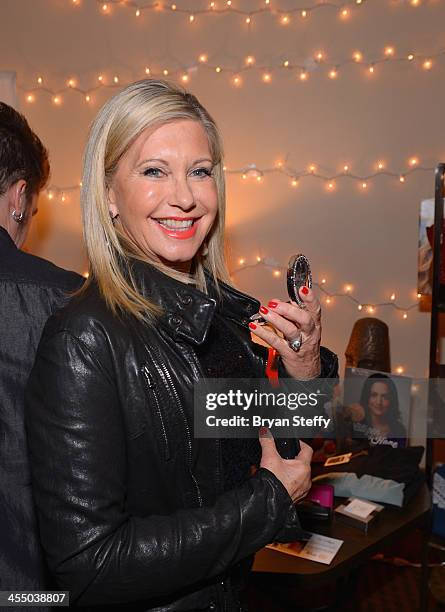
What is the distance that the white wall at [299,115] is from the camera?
3055mm

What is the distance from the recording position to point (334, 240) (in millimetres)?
3221

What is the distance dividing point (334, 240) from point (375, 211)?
24cm

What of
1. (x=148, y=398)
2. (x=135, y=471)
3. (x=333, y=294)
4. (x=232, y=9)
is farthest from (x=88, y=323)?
(x=232, y=9)

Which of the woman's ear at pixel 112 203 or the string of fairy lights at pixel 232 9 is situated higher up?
the string of fairy lights at pixel 232 9

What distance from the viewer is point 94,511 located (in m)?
1.00

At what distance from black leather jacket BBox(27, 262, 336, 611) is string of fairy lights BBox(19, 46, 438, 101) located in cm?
222

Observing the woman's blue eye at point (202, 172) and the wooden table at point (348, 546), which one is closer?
the woman's blue eye at point (202, 172)

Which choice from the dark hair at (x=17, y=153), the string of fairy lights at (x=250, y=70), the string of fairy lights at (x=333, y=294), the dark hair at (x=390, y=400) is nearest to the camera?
the dark hair at (x=17, y=153)

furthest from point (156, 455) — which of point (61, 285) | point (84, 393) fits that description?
point (61, 285)

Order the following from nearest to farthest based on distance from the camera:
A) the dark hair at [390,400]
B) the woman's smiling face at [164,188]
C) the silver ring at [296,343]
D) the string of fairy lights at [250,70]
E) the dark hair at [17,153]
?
the woman's smiling face at [164,188] → the silver ring at [296,343] → the dark hair at [17,153] → the dark hair at [390,400] → the string of fairy lights at [250,70]

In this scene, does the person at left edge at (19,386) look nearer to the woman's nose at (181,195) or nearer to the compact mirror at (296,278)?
the woman's nose at (181,195)

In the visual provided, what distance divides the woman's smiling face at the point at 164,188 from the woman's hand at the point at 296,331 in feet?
0.70

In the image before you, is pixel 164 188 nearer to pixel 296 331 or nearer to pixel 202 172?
pixel 202 172

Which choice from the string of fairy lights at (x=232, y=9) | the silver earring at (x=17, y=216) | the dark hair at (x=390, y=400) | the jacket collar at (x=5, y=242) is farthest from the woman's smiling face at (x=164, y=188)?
the string of fairy lights at (x=232, y=9)
